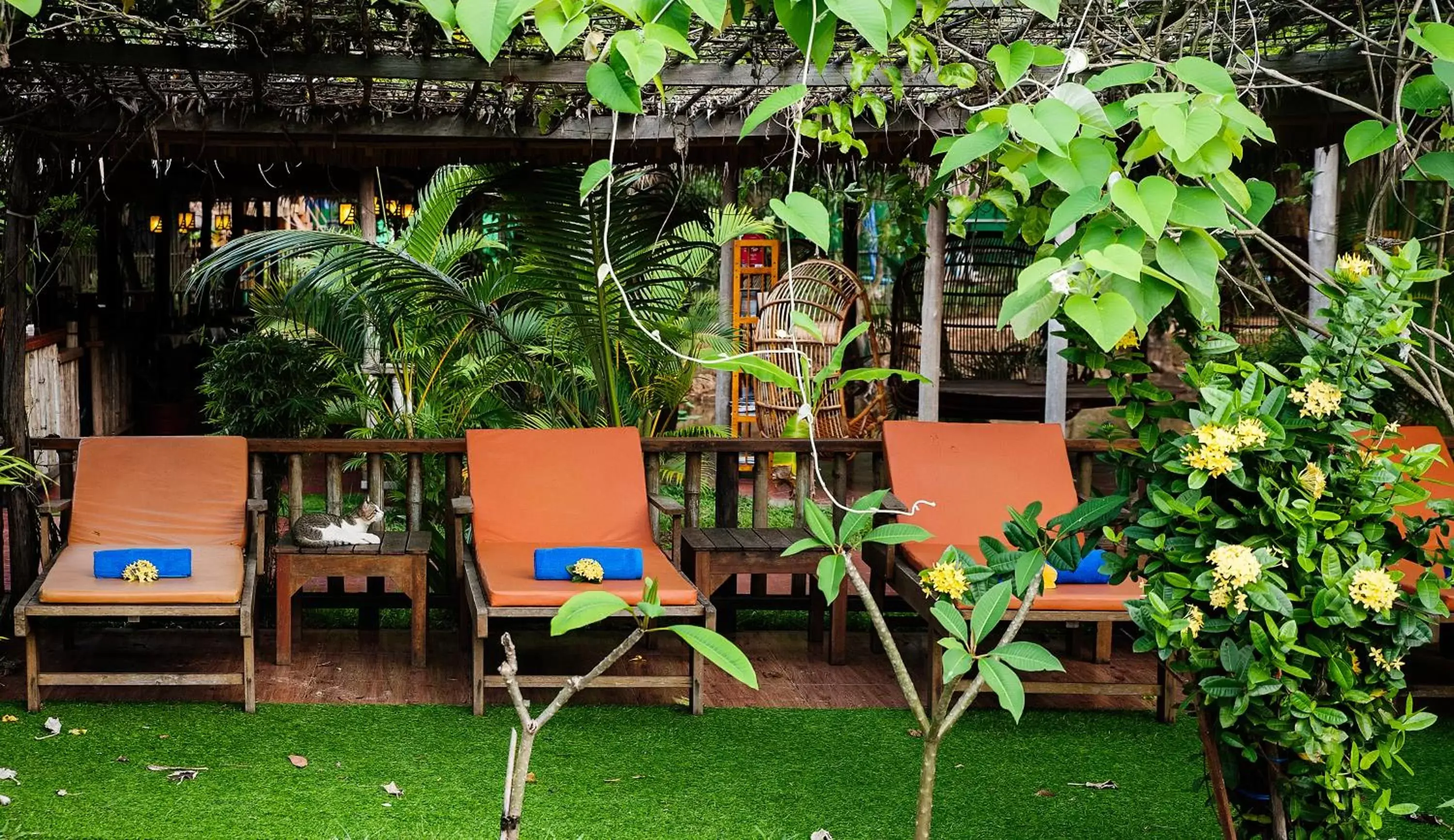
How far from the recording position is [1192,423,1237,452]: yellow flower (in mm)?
2936

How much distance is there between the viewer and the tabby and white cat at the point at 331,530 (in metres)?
5.40

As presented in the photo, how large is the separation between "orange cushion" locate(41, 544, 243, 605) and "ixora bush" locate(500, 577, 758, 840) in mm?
3277

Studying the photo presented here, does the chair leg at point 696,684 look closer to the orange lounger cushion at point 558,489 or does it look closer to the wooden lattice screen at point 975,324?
the orange lounger cushion at point 558,489

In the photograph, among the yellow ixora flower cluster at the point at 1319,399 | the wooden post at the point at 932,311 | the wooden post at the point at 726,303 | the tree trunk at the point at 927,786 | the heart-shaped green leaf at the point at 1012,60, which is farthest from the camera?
the wooden post at the point at 726,303

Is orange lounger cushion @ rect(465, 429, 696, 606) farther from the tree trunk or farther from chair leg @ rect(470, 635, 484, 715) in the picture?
the tree trunk

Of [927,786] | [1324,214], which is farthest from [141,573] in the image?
[1324,214]

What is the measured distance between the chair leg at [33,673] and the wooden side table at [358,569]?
925mm

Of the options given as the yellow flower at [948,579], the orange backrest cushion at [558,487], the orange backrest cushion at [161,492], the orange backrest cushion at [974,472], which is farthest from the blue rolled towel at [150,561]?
the yellow flower at [948,579]

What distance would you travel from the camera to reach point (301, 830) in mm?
3848

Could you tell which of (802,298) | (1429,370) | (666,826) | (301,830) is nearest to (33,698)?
(301,830)

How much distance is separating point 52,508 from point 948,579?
3.93m

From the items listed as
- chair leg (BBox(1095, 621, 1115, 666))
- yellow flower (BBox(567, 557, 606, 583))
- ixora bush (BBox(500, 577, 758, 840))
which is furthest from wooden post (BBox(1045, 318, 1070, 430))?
ixora bush (BBox(500, 577, 758, 840))

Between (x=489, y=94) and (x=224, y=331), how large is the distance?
324 inches

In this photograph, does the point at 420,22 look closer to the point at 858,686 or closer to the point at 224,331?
the point at 858,686
